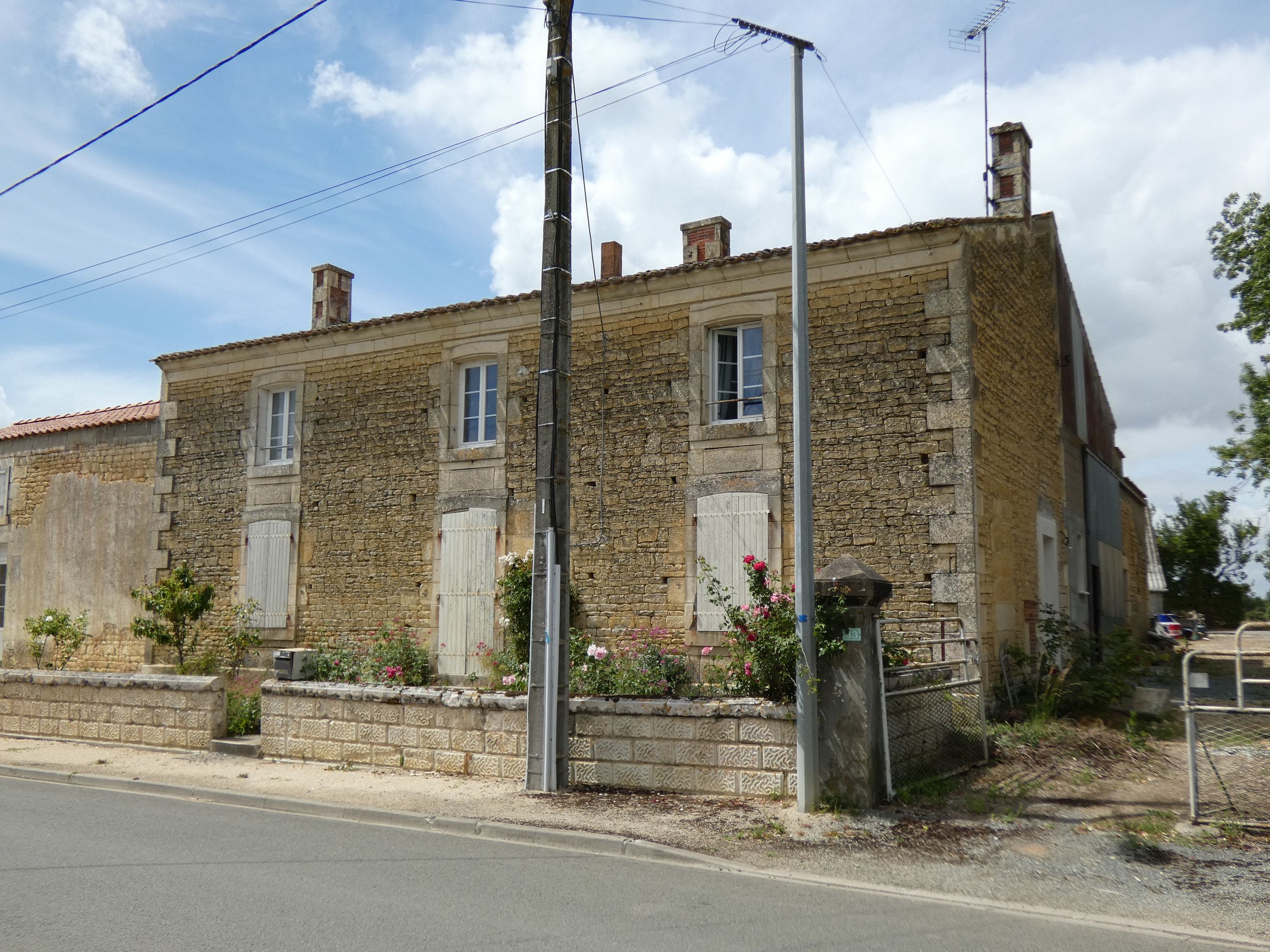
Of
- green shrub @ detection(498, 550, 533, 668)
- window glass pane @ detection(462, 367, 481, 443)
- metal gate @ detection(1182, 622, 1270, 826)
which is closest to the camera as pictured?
metal gate @ detection(1182, 622, 1270, 826)

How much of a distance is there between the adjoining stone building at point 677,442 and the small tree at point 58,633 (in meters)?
1.91

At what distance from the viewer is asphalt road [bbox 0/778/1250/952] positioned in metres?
4.69

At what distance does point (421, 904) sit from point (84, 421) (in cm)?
1571

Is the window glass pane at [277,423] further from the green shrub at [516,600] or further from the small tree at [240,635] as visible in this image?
the green shrub at [516,600]

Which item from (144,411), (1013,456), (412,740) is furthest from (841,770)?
(144,411)

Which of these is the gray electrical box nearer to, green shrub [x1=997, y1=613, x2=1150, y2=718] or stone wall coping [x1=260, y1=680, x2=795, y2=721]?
stone wall coping [x1=260, y1=680, x2=795, y2=721]

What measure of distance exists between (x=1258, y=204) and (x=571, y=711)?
59.4 ft

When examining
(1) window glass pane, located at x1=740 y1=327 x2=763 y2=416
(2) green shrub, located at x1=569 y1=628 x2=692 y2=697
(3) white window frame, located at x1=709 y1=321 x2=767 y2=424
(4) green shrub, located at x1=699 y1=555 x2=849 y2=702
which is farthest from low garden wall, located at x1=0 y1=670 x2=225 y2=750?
(1) window glass pane, located at x1=740 y1=327 x2=763 y2=416

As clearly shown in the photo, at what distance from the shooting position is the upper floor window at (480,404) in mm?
14062

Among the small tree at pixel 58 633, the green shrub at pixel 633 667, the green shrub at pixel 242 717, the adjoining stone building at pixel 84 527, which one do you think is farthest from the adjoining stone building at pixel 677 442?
the green shrub at pixel 242 717

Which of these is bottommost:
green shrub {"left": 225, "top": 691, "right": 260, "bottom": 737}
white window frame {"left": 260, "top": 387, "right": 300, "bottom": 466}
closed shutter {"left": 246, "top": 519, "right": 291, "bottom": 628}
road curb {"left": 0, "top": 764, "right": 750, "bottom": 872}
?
road curb {"left": 0, "top": 764, "right": 750, "bottom": 872}

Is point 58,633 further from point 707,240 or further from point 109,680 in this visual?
point 707,240

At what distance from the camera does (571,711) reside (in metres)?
8.75

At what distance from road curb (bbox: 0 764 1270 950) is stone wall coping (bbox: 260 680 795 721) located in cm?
147
